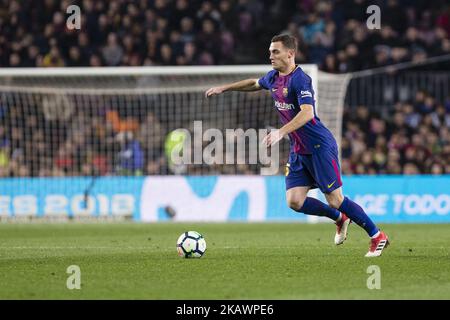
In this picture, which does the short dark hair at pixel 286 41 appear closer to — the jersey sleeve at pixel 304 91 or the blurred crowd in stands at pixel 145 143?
the jersey sleeve at pixel 304 91

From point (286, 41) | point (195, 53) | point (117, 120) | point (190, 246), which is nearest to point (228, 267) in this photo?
point (190, 246)

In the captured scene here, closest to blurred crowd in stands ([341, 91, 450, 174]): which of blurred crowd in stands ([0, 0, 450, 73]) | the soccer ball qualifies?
blurred crowd in stands ([0, 0, 450, 73])

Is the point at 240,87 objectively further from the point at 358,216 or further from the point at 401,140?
the point at 401,140

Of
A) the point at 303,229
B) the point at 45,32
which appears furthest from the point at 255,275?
the point at 45,32

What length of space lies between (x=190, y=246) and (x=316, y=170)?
148 centimetres

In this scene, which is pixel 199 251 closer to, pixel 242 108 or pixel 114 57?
pixel 242 108

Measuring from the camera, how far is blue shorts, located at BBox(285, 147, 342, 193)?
962 cm

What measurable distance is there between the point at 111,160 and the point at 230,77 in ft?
9.93

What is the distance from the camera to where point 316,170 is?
31.6 ft

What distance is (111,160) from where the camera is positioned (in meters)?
20.0

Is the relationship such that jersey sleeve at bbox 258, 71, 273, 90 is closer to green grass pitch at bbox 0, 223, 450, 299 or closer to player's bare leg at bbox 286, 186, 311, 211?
player's bare leg at bbox 286, 186, 311, 211

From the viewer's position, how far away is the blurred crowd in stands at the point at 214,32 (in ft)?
70.3

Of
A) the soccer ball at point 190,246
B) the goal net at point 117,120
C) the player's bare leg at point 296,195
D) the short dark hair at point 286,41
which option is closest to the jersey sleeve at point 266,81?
the short dark hair at point 286,41

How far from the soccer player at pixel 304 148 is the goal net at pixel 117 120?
9001 mm
